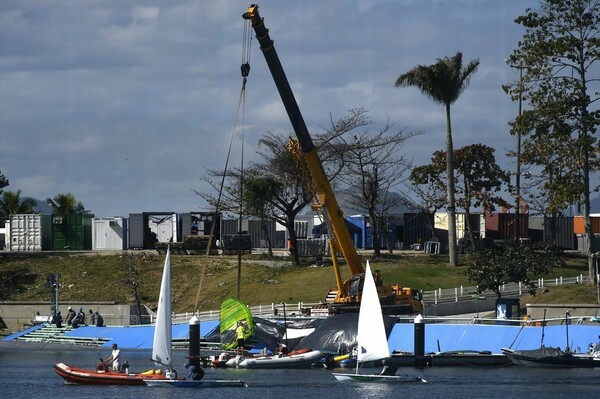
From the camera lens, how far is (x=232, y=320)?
60000 mm

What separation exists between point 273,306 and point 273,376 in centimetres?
1619

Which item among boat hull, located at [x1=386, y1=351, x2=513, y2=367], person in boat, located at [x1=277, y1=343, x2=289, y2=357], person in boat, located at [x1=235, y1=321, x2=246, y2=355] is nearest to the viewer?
boat hull, located at [x1=386, y1=351, x2=513, y2=367]

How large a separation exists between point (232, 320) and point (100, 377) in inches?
451

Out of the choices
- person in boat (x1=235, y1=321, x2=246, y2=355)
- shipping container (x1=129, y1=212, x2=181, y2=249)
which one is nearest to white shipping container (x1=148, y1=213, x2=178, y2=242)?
shipping container (x1=129, y1=212, x2=181, y2=249)

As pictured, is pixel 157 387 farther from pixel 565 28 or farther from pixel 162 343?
pixel 565 28

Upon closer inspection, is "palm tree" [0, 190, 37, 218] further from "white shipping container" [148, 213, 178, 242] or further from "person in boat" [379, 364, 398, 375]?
"person in boat" [379, 364, 398, 375]

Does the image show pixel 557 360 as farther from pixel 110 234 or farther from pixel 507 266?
pixel 110 234

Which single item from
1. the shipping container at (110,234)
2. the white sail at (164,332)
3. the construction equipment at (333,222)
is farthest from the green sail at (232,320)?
the shipping container at (110,234)

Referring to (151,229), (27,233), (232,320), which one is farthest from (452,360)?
(27,233)

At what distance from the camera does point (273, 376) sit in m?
53.9

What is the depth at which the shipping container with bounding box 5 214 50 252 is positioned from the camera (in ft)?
340

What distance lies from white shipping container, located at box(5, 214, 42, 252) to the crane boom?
45.2 m

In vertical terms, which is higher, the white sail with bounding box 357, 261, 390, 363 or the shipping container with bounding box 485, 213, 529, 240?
the shipping container with bounding box 485, 213, 529, 240

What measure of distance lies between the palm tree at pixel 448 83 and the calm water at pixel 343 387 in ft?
110
